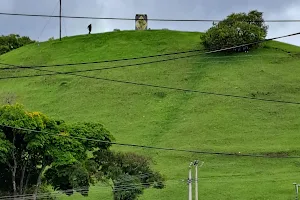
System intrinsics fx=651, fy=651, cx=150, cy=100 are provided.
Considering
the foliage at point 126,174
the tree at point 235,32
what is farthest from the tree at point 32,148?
the tree at point 235,32

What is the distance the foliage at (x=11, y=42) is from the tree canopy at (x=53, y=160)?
70428 mm

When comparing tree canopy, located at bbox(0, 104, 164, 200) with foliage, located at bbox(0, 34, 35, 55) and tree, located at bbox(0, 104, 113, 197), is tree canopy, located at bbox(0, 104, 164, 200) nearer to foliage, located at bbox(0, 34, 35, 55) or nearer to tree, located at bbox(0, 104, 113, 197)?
tree, located at bbox(0, 104, 113, 197)

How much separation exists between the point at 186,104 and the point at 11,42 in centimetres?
5196

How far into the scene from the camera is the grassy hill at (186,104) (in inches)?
2233

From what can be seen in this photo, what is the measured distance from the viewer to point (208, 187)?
53656 mm

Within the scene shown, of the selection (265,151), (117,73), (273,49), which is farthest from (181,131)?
(273,49)

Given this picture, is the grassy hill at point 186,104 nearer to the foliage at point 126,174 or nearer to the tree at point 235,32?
the tree at point 235,32

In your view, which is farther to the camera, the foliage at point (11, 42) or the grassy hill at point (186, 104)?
the foliage at point (11, 42)

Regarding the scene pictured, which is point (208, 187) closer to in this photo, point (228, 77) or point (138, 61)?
point (228, 77)

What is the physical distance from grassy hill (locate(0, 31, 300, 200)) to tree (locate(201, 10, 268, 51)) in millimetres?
2705

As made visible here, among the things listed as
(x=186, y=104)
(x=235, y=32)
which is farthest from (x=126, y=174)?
(x=235, y=32)

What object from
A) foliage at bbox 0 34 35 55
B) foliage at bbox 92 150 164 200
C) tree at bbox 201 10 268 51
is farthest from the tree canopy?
foliage at bbox 0 34 35 55

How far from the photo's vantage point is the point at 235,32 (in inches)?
3531

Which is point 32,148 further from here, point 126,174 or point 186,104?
point 186,104
